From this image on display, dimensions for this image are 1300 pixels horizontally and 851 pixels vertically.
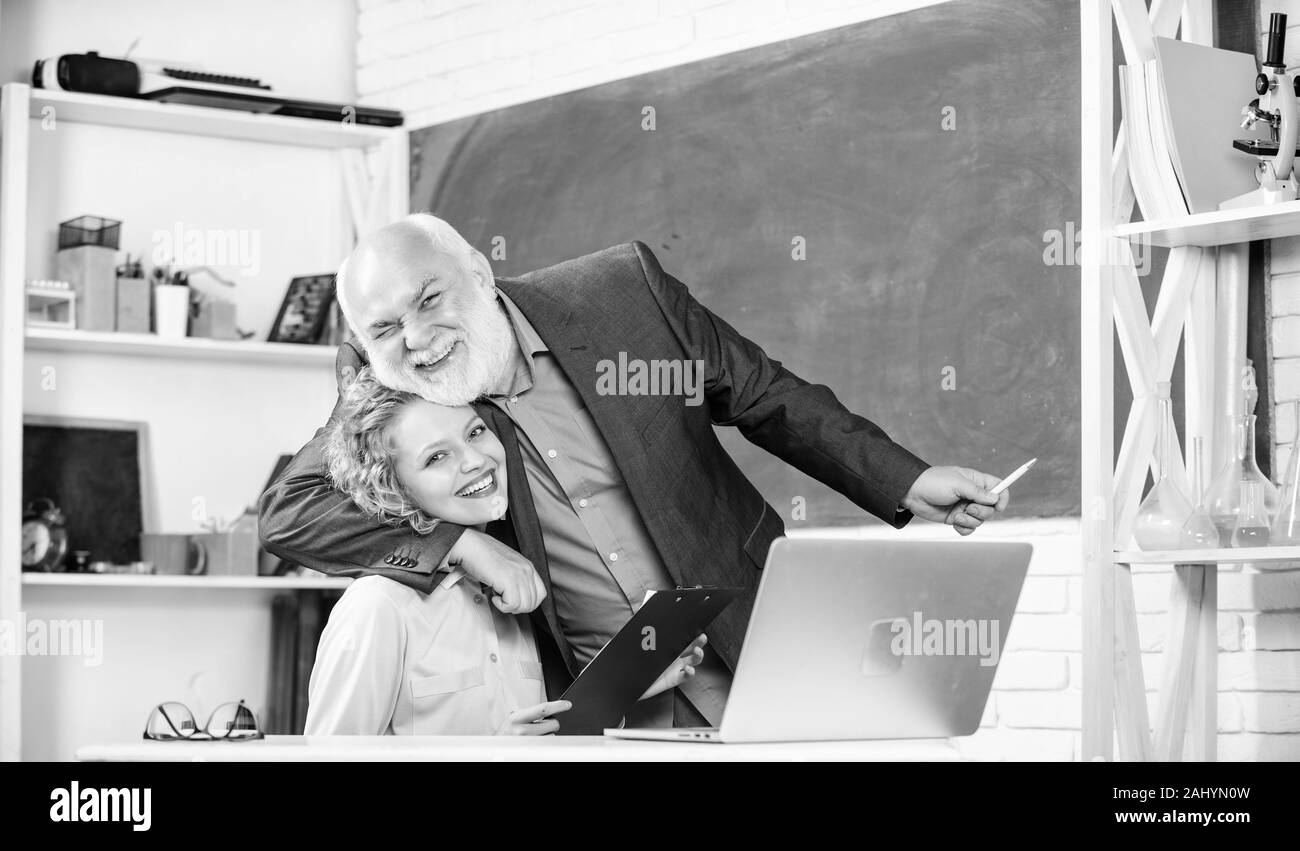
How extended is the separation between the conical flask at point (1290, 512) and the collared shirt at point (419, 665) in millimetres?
1213

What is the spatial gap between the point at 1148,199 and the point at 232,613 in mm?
2826

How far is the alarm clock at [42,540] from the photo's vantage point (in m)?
3.93

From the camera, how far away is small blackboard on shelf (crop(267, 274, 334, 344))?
4355 mm

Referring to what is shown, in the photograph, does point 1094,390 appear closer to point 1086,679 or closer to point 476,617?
point 1086,679

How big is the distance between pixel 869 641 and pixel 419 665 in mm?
718

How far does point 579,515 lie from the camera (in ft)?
7.75

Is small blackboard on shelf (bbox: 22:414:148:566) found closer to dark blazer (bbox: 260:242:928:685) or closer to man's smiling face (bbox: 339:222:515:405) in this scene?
dark blazer (bbox: 260:242:928:685)

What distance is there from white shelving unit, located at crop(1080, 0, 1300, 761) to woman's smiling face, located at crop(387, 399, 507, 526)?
1043 mm

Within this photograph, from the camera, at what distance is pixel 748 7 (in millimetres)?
3730

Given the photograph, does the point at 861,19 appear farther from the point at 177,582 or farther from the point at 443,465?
the point at 177,582

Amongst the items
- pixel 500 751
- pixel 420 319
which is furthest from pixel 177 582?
pixel 500 751

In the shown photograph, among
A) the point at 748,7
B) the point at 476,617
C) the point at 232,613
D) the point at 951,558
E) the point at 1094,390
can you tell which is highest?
the point at 748,7

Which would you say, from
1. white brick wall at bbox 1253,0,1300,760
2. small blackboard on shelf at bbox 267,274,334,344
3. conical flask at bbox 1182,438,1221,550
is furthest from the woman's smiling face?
small blackboard on shelf at bbox 267,274,334,344
